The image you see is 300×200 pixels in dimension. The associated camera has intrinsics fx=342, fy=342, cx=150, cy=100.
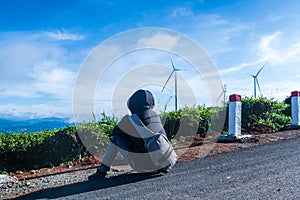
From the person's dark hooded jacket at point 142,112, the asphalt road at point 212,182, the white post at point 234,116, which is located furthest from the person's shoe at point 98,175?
the white post at point 234,116

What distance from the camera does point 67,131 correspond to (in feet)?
27.3

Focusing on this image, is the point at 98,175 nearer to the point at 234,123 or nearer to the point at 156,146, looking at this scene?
the point at 156,146

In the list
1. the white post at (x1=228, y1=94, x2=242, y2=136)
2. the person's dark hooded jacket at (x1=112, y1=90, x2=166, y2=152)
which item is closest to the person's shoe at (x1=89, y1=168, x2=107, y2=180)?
the person's dark hooded jacket at (x1=112, y1=90, x2=166, y2=152)

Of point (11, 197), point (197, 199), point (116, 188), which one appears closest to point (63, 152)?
point (11, 197)

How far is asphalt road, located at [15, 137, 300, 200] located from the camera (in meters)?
4.25

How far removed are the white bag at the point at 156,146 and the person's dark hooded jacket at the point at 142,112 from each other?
0.15 m

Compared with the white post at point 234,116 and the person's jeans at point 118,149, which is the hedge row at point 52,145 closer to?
the white post at point 234,116

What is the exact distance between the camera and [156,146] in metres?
5.59

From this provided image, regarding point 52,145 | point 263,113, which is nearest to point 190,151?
point 52,145

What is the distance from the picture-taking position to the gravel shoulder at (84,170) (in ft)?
18.9

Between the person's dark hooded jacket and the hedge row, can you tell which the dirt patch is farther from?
the person's dark hooded jacket

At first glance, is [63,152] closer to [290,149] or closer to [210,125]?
[210,125]

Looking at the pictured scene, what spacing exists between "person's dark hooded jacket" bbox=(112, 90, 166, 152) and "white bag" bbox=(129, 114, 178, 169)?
0.49ft

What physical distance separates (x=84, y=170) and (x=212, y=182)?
303 cm
